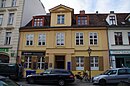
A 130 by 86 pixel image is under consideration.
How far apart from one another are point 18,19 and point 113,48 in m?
15.0

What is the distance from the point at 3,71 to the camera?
1742 centimetres

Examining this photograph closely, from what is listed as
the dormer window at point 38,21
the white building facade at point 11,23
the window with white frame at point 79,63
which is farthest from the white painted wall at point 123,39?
the white building facade at point 11,23

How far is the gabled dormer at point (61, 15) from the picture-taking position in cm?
2255

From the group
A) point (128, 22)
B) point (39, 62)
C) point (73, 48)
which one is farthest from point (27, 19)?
point (128, 22)

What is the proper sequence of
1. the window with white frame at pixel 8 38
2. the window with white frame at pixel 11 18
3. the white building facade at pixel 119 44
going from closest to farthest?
the white building facade at pixel 119 44 < the window with white frame at pixel 8 38 < the window with white frame at pixel 11 18

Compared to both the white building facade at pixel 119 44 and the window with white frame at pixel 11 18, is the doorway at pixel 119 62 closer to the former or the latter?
the white building facade at pixel 119 44

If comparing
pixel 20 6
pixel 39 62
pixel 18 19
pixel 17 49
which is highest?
pixel 20 6

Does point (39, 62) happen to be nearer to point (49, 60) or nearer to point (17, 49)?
point (49, 60)

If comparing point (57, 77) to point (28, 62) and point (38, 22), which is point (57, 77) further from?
point (38, 22)

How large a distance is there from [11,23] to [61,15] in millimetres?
8127

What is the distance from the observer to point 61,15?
2308 cm

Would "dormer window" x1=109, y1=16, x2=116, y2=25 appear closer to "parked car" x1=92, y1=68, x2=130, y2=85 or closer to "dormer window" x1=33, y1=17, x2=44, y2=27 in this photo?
"parked car" x1=92, y1=68, x2=130, y2=85

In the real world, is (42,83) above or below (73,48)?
below

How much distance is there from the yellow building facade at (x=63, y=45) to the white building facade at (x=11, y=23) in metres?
1.04
